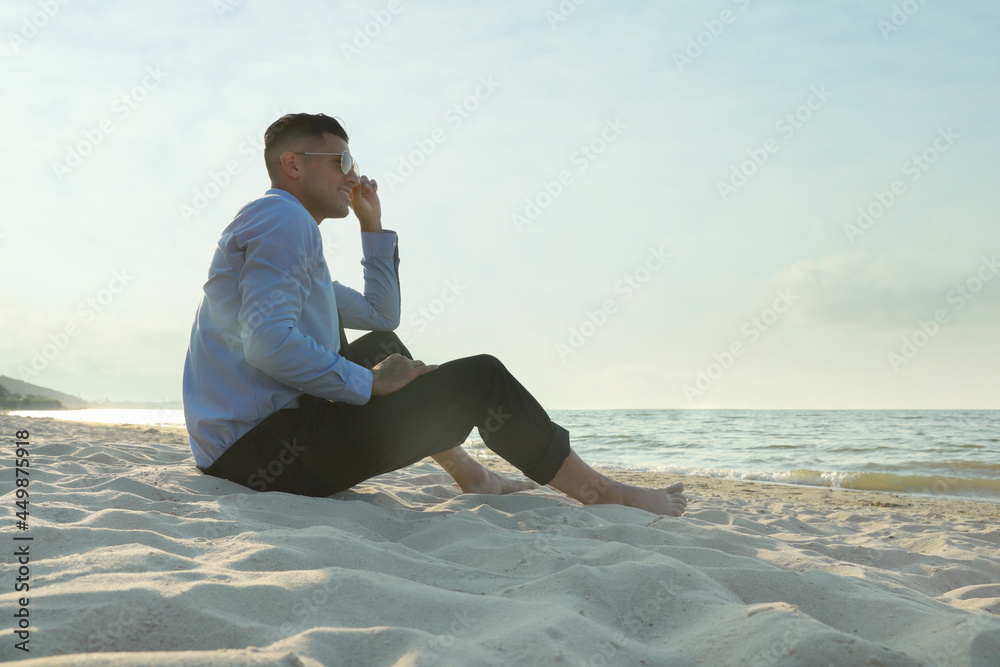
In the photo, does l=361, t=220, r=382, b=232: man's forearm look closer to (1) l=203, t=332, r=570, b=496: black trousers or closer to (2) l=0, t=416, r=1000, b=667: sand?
(1) l=203, t=332, r=570, b=496: black trousers

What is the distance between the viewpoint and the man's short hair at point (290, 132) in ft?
8.55

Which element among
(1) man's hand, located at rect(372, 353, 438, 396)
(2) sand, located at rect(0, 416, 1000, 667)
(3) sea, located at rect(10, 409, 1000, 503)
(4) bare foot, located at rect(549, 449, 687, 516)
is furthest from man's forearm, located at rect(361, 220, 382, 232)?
(3) sea, located at rect(10, 409, 1000, 503)

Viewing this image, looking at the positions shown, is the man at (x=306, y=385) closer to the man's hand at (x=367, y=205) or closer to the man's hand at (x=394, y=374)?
the man's hand at (x=394, y=374)

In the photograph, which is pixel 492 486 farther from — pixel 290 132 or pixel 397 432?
pixel 290 132

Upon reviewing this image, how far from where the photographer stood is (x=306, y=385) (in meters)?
2.21

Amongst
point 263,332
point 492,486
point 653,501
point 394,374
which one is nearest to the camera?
point 263,332

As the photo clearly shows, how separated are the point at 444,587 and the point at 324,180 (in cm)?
174

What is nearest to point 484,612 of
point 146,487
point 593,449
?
point 146,487

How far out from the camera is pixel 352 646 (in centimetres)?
116

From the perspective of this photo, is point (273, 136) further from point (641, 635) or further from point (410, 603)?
point (641, 635)

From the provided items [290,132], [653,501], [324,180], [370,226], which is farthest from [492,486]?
[290,132]

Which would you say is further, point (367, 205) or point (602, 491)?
point (367, 205)

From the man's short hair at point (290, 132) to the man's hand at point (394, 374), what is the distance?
95 cm

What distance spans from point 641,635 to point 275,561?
0.90 metres
